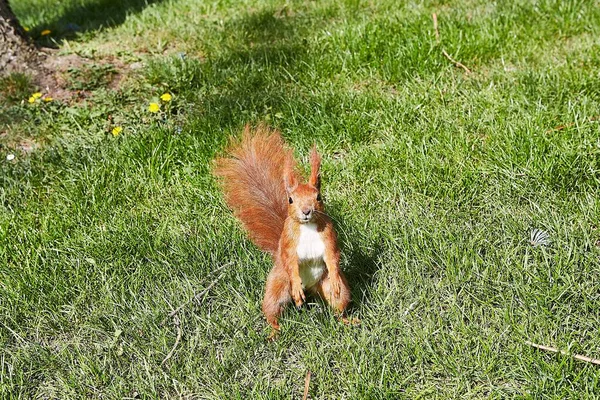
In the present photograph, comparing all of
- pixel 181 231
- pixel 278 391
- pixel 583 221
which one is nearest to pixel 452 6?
pixel 583 221

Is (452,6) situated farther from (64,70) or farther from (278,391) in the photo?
(278,391)

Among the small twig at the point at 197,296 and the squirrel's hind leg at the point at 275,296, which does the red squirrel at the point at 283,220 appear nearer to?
the squirrel's hind leg at the point at 275,296

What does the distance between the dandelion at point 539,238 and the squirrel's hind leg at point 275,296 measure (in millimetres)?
946

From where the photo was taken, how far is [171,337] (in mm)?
2230

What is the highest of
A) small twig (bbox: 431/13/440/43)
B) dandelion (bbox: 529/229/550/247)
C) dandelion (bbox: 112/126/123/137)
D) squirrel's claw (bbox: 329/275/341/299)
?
squirrel's claw (bbox: 329/275/341/299)

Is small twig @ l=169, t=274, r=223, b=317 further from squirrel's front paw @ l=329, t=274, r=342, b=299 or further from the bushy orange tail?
squirrel's front paw @ l=329, t=274, r=342, b=299

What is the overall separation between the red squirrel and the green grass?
0.14 metres

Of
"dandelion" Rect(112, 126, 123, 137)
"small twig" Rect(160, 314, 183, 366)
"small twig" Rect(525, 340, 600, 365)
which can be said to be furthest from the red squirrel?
"dandelion" Rect(112, 126, 123, 137)

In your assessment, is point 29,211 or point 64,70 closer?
point 29,211

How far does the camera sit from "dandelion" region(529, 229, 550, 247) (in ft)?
7.96

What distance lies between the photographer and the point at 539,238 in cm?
245

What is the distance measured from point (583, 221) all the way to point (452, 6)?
7.98 ft

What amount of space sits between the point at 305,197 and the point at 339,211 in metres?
0.87

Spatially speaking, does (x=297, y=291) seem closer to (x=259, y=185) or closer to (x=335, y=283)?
(x=335, y=283)
